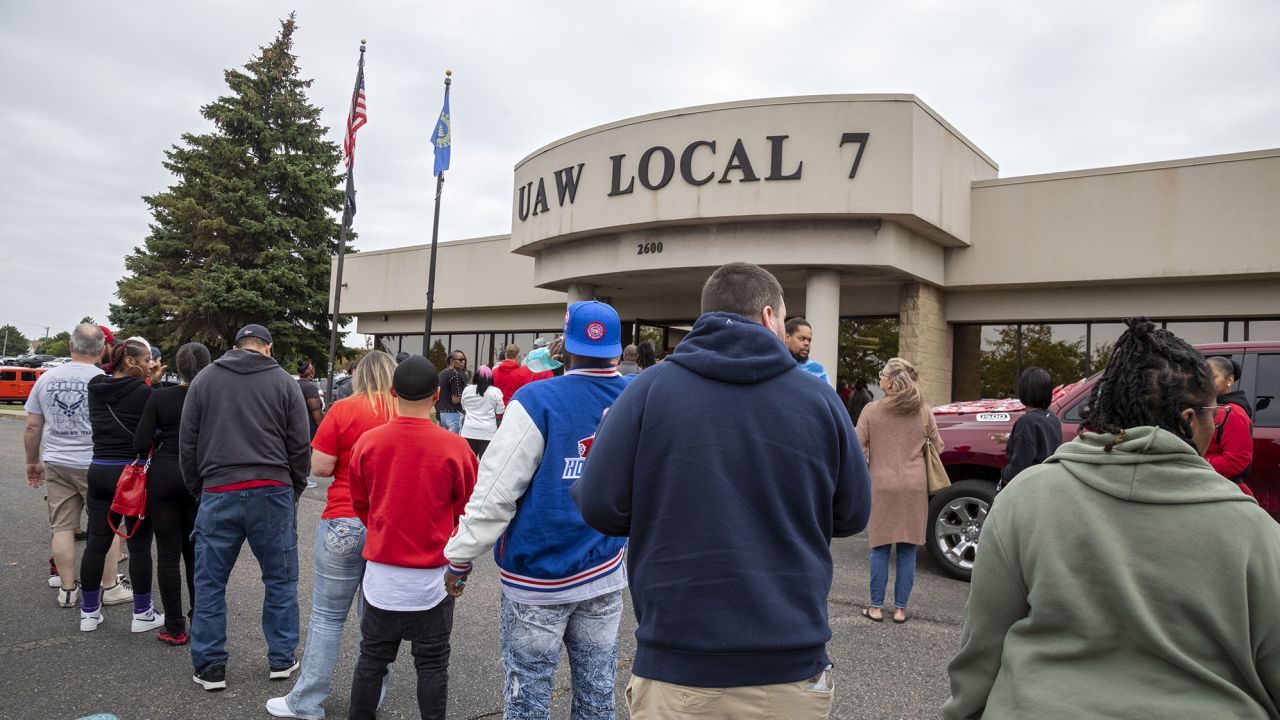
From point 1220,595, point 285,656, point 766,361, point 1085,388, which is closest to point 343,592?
point 285,656

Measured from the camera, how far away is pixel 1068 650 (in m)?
1.63

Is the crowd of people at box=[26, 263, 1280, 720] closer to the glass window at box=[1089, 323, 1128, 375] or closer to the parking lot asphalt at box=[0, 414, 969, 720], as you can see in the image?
the parking lot asphalt at box=[0, 414, 969, 720]

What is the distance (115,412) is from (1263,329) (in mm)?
15694

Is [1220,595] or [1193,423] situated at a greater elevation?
[1193,423]

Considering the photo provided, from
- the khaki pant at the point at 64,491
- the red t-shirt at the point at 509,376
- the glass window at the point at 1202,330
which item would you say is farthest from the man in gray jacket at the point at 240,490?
the glass window at the point at 1202,330

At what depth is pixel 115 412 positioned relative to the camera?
525 cm

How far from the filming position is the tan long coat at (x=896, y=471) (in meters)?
5.62

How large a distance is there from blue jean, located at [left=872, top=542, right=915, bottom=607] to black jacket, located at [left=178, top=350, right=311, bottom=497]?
3844mm

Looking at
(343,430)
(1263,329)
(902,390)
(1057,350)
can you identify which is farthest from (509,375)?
(1263,329)

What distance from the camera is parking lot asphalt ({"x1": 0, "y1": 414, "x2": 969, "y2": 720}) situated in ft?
13.4

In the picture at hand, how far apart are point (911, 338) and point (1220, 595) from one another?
45.0 feet

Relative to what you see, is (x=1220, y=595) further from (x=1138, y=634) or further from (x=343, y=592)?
(x=343, y=592)

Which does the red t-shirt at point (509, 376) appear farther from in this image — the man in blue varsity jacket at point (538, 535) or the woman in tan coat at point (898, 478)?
the man in blue varsity jacket at point (538, 535)

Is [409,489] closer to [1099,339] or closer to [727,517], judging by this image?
[727,517]
